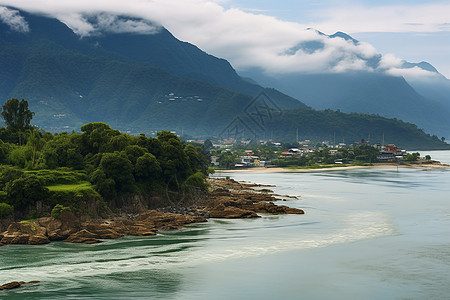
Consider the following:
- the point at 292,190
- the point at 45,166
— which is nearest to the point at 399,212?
the point at 292,190

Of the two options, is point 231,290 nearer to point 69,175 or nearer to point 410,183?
point 69,175

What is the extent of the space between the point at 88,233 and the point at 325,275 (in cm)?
1759

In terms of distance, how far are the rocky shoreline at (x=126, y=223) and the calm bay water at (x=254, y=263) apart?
3.76 ft

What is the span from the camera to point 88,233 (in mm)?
36188

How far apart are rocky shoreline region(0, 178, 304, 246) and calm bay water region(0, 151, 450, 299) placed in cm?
115

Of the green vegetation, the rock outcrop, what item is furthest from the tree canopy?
the green vegetation

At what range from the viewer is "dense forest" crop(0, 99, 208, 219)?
38.9 meters

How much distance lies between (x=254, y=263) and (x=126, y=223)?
14.0m

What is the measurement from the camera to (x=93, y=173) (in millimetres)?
45594

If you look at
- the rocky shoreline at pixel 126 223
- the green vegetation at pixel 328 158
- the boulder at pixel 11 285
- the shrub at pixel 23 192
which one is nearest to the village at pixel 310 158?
the green vegetation at pixel 328 158

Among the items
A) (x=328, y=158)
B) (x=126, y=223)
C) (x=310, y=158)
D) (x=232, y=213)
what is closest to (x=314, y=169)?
(x=310, y=158)

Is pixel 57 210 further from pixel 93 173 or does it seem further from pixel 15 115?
pixel 15 115

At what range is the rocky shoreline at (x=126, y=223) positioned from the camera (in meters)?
35.3

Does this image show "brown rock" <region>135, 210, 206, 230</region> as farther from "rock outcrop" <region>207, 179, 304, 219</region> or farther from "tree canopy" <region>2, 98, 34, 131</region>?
"tree canopy" <region>2, 98, 34, 131</region>
